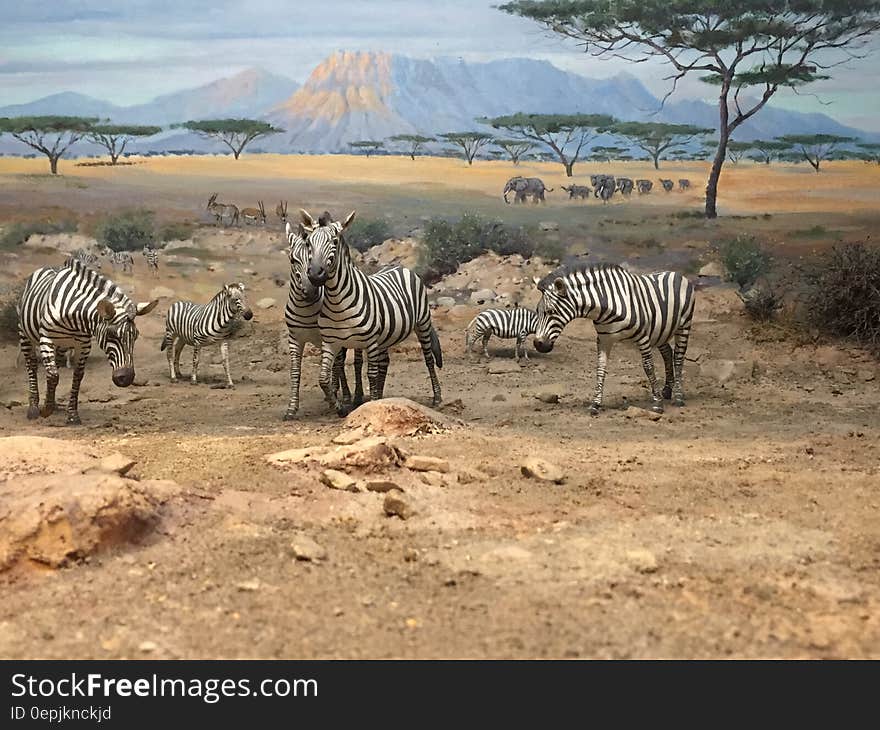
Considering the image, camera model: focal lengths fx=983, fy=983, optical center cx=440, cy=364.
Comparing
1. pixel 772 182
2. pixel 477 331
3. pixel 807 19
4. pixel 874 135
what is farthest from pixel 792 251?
pixel 477 331

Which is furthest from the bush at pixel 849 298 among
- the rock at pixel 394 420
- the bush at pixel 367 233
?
the rock at pixel 394 420

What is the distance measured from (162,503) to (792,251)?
401 inches

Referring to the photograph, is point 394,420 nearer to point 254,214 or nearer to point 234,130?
point 254,214

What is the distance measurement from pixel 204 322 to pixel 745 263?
6710 millimetres

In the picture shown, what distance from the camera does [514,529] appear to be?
463 centimetres

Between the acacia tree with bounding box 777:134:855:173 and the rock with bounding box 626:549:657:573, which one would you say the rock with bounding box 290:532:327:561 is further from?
the acacia tree with bounding box 777:134:855:173

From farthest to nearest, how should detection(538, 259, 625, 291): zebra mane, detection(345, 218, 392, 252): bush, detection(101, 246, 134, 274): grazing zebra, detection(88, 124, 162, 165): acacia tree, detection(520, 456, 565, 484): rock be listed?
detection(345, 218, 392, 252): bush, detection(88, 124, 162, 165): acacia tree, detection(101, 246, 134, 274): grazing zebra, detection(538, 259, 625, 291): zebra mane, detection(520, 456, 565, 484): rock

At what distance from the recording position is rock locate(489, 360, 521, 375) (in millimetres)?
10574

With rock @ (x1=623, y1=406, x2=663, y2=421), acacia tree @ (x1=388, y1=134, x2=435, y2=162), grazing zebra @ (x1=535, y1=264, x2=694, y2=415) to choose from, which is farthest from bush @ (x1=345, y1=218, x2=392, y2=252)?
rock @ (x1=623, y1=406, x2=663, y2=421)

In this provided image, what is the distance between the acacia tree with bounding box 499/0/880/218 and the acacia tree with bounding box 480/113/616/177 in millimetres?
994

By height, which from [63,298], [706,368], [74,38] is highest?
[74,38]

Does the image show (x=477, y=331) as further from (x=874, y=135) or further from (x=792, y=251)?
(x=874, y=135)

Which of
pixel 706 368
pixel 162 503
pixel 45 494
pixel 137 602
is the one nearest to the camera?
pixel 137 602

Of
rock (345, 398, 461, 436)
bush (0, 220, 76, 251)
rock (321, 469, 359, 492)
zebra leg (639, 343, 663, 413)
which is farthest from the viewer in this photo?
bush (0, 220, 76, 251)
